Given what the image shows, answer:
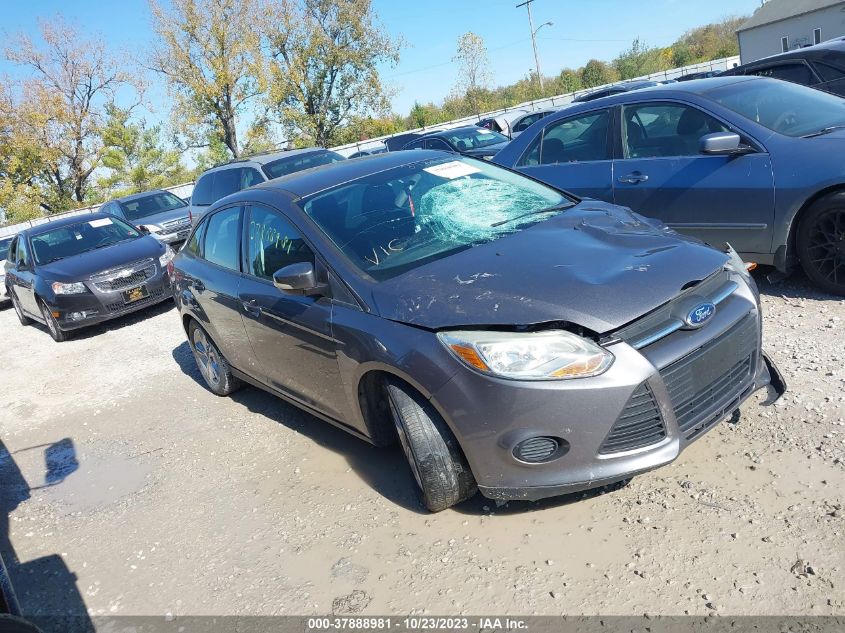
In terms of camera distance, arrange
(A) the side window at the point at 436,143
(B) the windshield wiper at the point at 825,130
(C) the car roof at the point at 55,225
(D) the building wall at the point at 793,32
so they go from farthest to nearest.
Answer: (D) the building wall at the point at 793,32
(A) the side window at the point at 436,143
(C) the car roof at the point at 55,225
(B) the windshield wiper at the point at 825,130

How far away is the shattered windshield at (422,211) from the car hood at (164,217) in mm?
11076

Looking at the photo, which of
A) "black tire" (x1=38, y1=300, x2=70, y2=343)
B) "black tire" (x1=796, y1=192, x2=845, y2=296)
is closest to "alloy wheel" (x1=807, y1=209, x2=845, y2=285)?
"black tire" (x1=796, y1=192, x2=845, y2=296)

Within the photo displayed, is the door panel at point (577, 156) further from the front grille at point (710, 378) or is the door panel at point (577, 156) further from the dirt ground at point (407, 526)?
the front grille at point (710, 378)

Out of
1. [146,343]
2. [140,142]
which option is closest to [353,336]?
[146,343]

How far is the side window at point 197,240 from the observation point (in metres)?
5.33

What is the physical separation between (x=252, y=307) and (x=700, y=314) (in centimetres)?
269

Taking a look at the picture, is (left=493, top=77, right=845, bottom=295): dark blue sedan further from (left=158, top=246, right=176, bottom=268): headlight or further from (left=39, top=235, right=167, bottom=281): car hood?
(left=39, top=235, right=167, bottom=281): car hood

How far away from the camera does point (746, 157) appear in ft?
16.5

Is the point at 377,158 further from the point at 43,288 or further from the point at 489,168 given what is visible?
the point at 43,288

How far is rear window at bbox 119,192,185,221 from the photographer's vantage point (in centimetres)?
1495

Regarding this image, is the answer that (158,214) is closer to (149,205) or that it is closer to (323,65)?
(149,205)

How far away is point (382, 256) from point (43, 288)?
787 cm

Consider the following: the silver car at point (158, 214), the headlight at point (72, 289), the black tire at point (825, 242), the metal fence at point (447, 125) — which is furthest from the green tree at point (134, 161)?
the black tire at point (825, 242)

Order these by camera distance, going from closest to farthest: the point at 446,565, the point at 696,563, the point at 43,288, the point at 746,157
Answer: the point at 696,563, the point at 446,565, the point at 746,157, the point at 43,288
